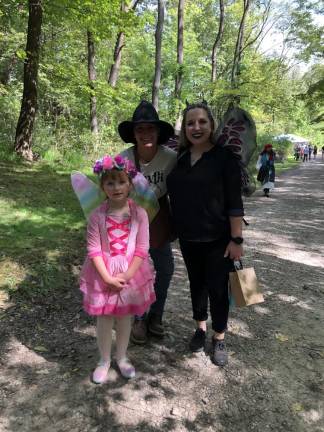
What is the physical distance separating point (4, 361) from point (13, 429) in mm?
800

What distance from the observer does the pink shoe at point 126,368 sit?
2920mm

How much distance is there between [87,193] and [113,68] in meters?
15.2

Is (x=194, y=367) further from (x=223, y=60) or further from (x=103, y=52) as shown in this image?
(x=223, y=60)

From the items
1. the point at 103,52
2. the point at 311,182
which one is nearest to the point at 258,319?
the point at 311,182

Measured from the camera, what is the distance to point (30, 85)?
32.7 ft

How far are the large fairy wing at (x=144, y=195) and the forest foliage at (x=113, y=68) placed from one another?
6.72m

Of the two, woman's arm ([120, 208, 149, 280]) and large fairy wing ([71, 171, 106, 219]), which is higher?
large fairy wing ([71, 171, 106, 219])

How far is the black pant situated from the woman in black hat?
0.24 metres

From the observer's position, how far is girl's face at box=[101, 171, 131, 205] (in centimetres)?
268

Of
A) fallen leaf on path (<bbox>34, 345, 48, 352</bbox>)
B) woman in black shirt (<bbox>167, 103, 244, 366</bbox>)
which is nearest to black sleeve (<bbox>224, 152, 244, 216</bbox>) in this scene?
woman in black shirt (<bbox>167, 103, 244, 366</bbox>)

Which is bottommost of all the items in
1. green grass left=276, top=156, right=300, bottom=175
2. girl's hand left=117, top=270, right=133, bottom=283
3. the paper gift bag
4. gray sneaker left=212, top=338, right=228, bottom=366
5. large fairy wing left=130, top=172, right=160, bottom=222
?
gray sneaker left=212, top=338, right=228, bottom=366

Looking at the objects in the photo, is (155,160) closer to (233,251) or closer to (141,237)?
(141,237)

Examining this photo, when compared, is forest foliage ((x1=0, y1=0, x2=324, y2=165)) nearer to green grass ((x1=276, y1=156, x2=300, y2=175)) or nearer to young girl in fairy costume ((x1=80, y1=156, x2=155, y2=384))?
green grass ((x1=276, y1=156, x2=300, y2=175))

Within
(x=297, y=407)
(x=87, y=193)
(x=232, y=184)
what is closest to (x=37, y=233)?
(x=87, y=193)
